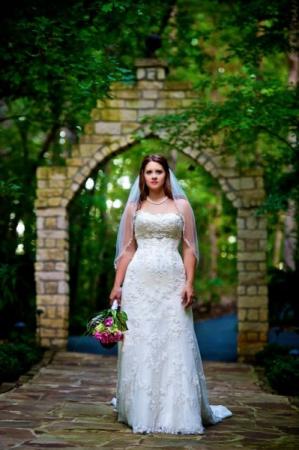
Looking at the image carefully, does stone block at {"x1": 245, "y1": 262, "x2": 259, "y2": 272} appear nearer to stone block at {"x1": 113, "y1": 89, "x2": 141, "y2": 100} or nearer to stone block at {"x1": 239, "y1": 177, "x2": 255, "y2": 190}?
stone block at {"x1": 239, "y1": 177, "x2": 255, "y2": 190}

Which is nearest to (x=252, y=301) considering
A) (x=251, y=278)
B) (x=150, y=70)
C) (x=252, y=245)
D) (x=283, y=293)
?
(x=251, y=278)

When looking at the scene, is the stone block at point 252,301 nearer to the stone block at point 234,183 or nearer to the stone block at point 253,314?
the stone block at point 253,314

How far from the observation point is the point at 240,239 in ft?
32.3

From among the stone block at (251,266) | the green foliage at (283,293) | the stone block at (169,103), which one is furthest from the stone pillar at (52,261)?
the green foliage at (283,293)

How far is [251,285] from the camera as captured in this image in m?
9.77

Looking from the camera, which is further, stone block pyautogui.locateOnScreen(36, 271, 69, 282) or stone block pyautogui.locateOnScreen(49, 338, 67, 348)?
stone block pyautogui.locateOnScreen(36, 271, 69, 282)

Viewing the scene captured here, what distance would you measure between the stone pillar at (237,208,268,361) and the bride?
4.82 meters

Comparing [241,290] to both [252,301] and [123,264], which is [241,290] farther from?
[123,264]

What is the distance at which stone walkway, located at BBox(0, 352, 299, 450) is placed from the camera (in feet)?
13.6

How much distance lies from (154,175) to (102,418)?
195 centimetres

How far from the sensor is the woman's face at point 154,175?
4723 mm

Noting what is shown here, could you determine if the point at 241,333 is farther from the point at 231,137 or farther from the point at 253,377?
the point at 231,137

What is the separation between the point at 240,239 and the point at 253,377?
8.28 ft

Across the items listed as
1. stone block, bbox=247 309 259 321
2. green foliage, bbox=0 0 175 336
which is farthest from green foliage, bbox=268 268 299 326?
green foliage, bbox=0 0 175 336
